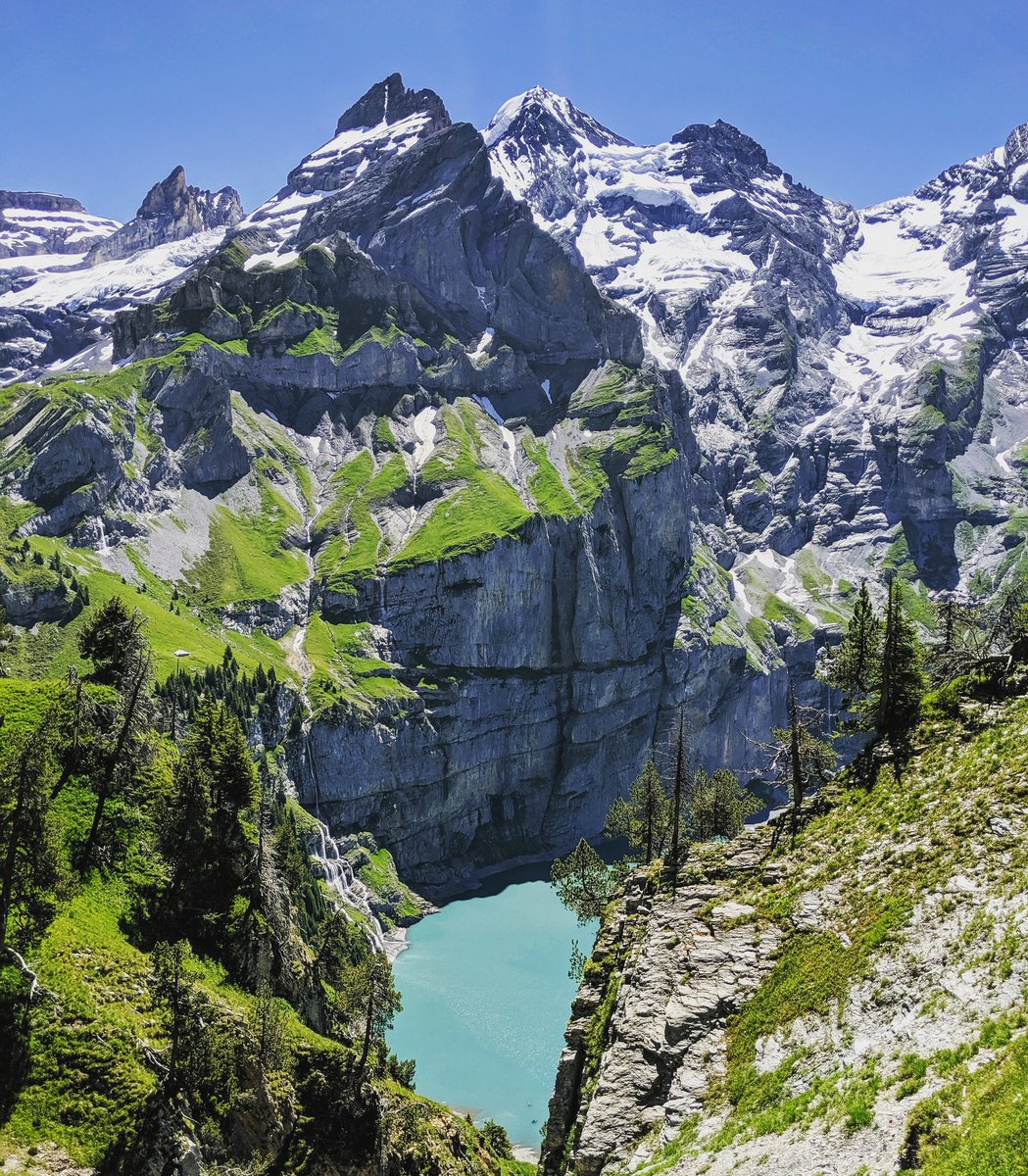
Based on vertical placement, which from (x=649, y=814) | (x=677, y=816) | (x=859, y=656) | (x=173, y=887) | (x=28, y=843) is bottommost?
(x=28, y=843)

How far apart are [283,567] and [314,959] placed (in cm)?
14772

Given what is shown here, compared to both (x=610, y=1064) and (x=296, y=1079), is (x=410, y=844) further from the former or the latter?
(x=610, y=1064)

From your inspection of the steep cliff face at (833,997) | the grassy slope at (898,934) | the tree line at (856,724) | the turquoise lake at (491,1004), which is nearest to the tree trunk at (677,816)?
the tree line at (856,724)

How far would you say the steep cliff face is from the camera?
2102 cm

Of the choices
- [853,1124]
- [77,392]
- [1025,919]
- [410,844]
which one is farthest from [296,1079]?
[77,392]

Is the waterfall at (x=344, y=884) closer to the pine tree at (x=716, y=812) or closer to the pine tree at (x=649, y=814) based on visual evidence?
the pine tree at (x=649, y=814)

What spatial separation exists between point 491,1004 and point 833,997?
87.0m

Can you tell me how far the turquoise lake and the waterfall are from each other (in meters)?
5.94

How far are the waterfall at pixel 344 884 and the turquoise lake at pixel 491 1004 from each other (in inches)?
234

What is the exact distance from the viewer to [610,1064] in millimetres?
33250

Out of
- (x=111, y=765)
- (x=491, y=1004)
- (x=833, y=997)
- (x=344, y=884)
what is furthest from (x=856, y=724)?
(x=344, y=884)

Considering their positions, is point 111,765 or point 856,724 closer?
point 111,765

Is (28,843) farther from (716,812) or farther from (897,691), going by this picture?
(716,812)

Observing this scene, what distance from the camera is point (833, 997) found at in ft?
93.1
